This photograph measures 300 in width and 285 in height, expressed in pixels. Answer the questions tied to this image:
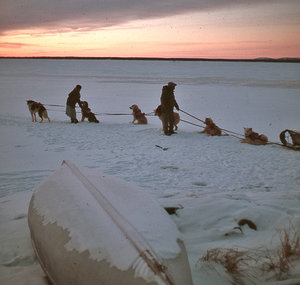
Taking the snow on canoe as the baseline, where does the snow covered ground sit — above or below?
below

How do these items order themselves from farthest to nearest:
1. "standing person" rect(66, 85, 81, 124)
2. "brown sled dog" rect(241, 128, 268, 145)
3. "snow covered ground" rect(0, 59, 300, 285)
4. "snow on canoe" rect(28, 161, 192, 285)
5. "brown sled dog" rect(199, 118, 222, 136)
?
"standing person" rect(66, 85, 81, 124) → "brown sled dog" rect(199, 118, 222, 136) → "brown sled dog" rect(241, 128, 268, 145) → "snow covered ground" rect(0, 59, 300, 285) → "snow on canoe" rect(28, 161, 192, 285)

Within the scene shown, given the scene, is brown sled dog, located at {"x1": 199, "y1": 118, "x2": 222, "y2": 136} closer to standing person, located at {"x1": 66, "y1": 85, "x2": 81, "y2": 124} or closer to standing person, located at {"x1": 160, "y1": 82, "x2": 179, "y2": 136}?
standing person, located at {"x1": 160, "y1": 82, "x2": 179, "y2": 136}

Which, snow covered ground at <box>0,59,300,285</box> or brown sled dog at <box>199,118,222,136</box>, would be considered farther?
brown sled dog at <box>199,118,222,136</box>

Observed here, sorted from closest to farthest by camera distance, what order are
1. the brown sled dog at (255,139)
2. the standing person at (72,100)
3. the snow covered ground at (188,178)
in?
the snow covered ground at (188,178) → the brown sled dog at (255,139) → the standing person at (72,100)

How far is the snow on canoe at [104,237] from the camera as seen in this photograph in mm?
2379

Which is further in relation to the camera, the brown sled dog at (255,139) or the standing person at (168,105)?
the standing person at (168,105)

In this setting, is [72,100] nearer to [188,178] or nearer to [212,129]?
[212,129]

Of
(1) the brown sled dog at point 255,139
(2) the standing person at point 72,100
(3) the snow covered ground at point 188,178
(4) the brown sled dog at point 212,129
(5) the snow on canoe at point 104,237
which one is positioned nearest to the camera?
(5) the snow on canoe at point 104,237

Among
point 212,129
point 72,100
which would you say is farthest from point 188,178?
point 72,100

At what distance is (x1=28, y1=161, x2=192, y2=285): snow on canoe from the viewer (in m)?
2.38

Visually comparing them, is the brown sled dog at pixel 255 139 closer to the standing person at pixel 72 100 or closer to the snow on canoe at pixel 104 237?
the snow on canoe at pixel 104 237

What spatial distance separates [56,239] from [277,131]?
11183 millimetres

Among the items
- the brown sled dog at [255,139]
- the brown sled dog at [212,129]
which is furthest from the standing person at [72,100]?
the brown sled dog at [255,139]

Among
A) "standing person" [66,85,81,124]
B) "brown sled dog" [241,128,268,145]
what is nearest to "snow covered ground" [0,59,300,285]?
"brown sled dog" [241,128,268,145]
